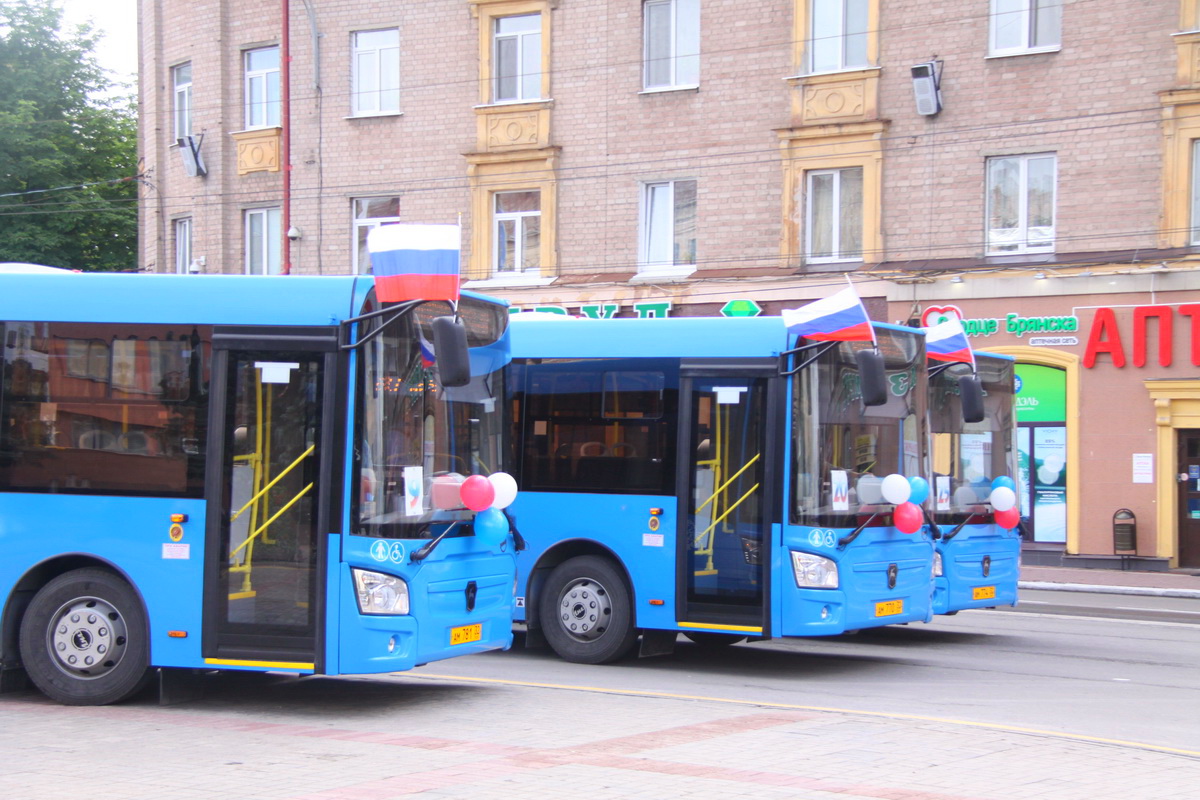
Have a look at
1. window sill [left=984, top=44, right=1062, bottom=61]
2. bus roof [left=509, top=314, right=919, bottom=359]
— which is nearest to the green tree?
window sill [left=984, top=44, right=1062, bottom=61]

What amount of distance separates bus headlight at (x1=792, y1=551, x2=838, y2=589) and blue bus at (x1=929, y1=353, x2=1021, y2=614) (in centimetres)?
199

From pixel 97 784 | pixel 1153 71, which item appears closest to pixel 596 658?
pixel 97 784

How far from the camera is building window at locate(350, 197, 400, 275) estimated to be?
29.7 metres

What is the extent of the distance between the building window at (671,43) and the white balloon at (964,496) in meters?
14.6

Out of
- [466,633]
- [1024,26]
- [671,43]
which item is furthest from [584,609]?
[671,43]

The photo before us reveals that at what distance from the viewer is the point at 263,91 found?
1215 inches

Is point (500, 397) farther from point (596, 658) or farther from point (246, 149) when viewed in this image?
point (246, 149)

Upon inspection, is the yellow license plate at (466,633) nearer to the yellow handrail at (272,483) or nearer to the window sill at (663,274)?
the yellow handrail at (272,483)

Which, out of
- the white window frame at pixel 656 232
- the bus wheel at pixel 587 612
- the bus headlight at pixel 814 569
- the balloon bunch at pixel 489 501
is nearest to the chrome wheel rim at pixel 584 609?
the bus wheel at pixel 587 612

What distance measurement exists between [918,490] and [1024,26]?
1480 centimetres

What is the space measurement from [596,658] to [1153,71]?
52.0 ft

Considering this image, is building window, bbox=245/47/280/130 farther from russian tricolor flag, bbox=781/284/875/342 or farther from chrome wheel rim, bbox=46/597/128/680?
chrome wheel rim, bbox=46/597/128/680

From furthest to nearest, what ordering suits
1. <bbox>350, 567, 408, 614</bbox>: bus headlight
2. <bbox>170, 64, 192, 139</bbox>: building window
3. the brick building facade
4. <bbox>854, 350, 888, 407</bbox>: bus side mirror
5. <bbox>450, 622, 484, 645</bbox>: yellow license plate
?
<bbox>170, 64, 192, 139</bbox>: building window
the brick building facade
<bbox>854, 350, 888, 407</bbox>: bus side mirror
<bbox>450, 622, 484, 645</bbox>: yellow license plate
<bbox>350, 567, 408, 614</bbox>: bus headlight

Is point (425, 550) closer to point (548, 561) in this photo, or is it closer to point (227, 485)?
point (227, 485)
